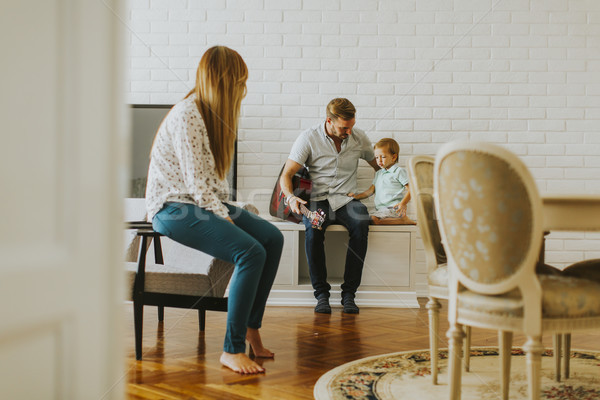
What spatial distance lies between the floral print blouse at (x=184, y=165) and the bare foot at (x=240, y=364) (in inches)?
21.0

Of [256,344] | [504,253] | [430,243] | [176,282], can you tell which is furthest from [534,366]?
[176,282]

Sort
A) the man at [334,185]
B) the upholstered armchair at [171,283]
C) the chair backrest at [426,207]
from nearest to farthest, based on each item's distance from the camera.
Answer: the chair backrest at [426,207] → the upholstered armchair at [171,283] → the man at [334,185]

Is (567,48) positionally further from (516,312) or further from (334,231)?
(516,312)

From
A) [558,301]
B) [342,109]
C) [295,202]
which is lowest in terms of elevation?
[558,301]

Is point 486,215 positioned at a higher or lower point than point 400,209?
higher

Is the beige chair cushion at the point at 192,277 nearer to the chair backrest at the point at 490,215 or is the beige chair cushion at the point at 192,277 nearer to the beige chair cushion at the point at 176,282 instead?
the beige chair cushion at the point at 176,282

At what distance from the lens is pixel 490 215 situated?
1354mm

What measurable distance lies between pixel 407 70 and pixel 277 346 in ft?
7.69

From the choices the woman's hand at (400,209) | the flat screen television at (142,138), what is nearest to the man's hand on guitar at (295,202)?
the woman's hand at (400,209)

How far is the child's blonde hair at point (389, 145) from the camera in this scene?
3727 mm

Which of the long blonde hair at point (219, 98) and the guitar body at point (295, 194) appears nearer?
the long blonde hair at point (219, 98)

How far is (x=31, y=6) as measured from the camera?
25.0 inches

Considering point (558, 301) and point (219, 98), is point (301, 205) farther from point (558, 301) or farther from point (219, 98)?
point (558, 301)

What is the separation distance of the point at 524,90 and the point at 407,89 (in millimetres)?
832
